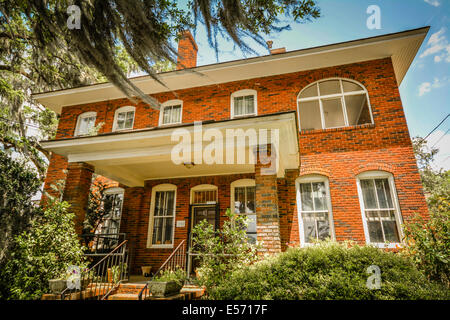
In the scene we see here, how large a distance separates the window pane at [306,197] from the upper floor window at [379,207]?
1427 millimetres

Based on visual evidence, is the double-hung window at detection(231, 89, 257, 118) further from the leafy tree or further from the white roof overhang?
the leafy tree

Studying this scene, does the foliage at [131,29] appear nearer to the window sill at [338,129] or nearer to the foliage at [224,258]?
the foliage at [224,258]

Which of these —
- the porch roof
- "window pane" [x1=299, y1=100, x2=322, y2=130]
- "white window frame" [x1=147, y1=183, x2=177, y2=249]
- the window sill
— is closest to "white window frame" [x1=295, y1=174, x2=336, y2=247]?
the porch roof

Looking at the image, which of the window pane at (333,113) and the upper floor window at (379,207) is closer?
the upper floor window at (379,207)

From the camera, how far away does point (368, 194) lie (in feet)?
24.8

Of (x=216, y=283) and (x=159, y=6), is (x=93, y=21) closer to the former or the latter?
(x=159, y=6)

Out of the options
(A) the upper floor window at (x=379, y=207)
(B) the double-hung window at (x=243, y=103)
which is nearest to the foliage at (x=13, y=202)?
(B) the double-hung window at (x=243, y=103)

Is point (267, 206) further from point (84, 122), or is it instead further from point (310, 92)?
point (84, 122)

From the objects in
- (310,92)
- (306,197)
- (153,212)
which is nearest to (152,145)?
(153,212)

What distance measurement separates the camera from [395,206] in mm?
7219

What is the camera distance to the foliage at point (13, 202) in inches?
219

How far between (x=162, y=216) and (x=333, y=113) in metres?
7.27

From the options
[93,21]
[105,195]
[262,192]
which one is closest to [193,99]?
[105,195]

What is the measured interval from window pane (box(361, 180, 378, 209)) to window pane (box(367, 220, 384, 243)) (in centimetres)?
46
